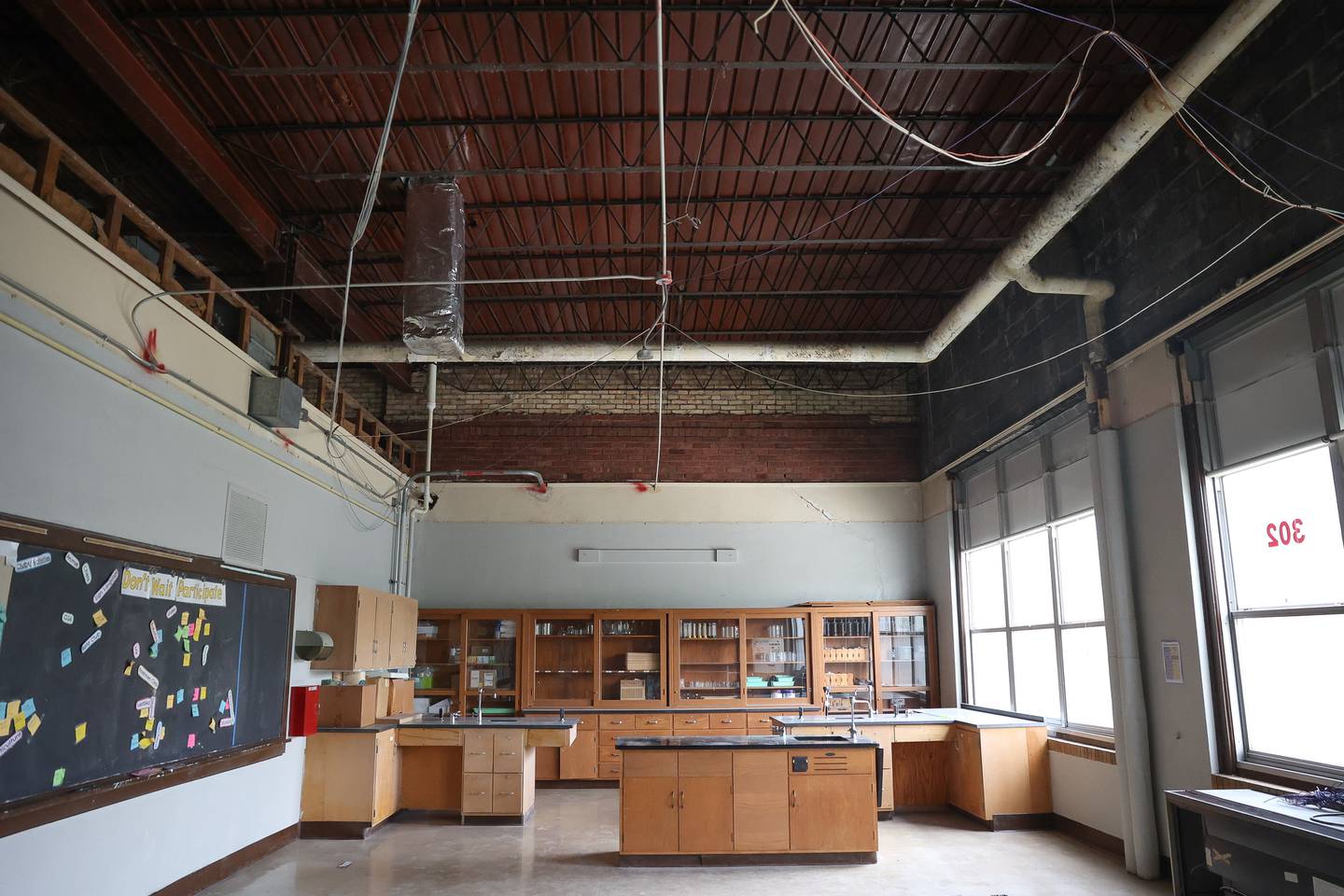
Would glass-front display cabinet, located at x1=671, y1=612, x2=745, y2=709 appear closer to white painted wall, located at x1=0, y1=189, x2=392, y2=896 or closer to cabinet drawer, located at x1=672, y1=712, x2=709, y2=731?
cabinet drawer, located at x1=672, y1=712, x2=709, y2=731

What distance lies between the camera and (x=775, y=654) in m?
11.5

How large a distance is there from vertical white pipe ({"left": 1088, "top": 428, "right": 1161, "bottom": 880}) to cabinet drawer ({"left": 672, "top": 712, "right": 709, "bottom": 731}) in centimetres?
516

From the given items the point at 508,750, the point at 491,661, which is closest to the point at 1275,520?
the point at 508,750

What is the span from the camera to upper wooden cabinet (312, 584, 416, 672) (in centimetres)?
828

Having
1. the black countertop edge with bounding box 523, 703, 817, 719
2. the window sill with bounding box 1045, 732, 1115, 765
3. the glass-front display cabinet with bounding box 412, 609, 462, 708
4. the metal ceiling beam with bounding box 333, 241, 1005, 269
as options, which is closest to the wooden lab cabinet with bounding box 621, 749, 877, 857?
the window sill with bounding box 1045, 732, 1115, 765

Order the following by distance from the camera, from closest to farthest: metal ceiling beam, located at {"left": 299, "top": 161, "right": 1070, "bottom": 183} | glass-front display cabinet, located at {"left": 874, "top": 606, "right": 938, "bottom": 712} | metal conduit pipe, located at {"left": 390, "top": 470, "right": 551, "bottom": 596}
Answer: metal ceiling beam, located at {"left": 299, "top": 161, "right": 1070, "bottom": 183}, metal conduit pipe, located at {"left": 390, "top": 470, "right": 551, "bottom": 596}, glass-front display cabinet, located at {"left": 874, "top": 606, "right": 938, "bottom": 712}

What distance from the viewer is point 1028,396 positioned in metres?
8.62

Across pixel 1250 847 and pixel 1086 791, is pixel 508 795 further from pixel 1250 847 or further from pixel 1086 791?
pixel 1250 847

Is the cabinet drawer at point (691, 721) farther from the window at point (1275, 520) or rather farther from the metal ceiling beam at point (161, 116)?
the metal ceiling beam at point (161, 116)

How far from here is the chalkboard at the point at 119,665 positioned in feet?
14.5

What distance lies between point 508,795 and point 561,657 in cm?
310

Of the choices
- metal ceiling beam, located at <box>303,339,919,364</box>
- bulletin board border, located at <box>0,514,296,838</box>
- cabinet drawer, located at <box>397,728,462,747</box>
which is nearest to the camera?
bulletin board border, located at <box>0,514,296,838</box>

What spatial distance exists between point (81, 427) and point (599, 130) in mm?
4013

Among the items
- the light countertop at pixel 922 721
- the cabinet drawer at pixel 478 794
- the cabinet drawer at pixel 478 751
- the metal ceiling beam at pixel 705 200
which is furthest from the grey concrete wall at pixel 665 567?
the metal ceiling beam at pixel 705 200
